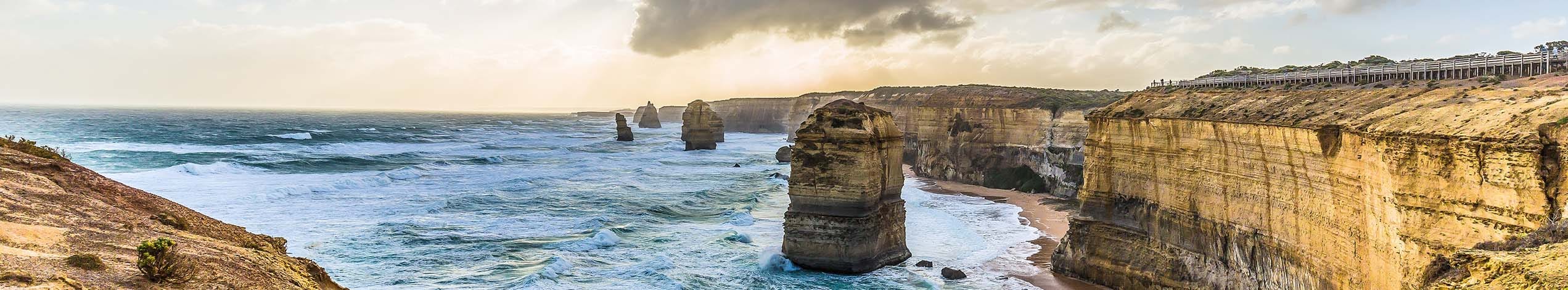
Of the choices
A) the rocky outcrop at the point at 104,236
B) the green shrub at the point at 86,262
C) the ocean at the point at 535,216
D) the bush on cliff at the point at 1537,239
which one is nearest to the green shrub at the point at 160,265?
the rocky outcrop at the point at 104,236

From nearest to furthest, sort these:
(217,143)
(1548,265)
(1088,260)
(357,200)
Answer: (1548,265)
(1088,260)
(357,200)
(217,143)

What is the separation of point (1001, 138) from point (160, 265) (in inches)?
1759

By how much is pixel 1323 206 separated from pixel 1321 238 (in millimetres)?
A: 557

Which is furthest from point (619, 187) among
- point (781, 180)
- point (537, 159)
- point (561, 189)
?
point (537, 159)

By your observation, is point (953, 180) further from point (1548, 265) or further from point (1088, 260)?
point (1548, 265)

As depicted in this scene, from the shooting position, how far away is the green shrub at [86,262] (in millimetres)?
6297

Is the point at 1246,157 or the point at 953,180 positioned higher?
the point at 1246,157

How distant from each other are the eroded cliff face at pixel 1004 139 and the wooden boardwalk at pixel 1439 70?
16.9m

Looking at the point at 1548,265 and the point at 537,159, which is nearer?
the point at 1548,265

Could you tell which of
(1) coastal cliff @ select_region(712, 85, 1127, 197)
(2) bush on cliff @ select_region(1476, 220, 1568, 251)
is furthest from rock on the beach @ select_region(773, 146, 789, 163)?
(2) bush on cliff @ select_region(1476, 220, 1568, 251)

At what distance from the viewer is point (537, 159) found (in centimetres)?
6325

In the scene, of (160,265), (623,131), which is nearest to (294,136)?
→ (623,131)

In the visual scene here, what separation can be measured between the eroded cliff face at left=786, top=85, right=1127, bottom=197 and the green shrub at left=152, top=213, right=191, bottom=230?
113 feet

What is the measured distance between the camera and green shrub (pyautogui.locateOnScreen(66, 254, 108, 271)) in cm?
630
